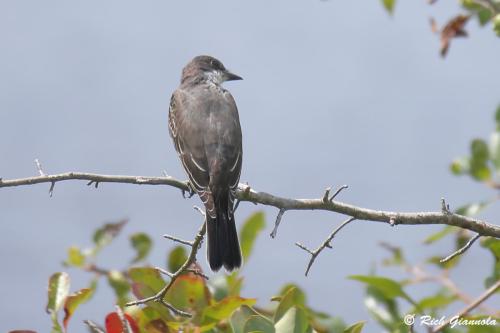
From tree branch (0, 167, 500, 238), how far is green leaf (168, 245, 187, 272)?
0.48m

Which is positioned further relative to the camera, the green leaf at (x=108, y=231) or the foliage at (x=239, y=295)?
the green leaf at (x=108, y=231)

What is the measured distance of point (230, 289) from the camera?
3.72 metres

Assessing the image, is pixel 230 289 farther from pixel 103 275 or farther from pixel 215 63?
pixel 215 63

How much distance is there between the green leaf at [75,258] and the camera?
14.2ft

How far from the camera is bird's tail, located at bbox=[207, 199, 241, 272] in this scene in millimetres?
4982

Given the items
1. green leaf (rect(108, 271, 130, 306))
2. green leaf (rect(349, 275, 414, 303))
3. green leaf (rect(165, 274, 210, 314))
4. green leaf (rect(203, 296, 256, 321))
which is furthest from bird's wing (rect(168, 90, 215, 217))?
A: green leaf (rect(203, 296, 256, 321))

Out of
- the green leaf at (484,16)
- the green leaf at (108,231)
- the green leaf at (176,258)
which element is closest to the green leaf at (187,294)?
the green leaf at (176,258)

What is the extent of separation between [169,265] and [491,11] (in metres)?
1.94

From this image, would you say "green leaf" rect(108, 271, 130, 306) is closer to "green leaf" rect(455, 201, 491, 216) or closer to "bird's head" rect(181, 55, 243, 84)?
"green leaf" rect(455, 201, 491, 216)

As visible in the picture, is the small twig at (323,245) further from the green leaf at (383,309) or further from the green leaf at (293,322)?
the green leaf at (293,322)

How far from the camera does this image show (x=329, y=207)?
4293 millimetres

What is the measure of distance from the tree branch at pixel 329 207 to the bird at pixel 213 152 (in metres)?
0.52

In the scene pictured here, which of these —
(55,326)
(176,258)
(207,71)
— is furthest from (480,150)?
(207,71)

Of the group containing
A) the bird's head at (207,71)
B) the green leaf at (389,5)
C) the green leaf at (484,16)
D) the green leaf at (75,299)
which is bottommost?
the green leaf at (75,299)
